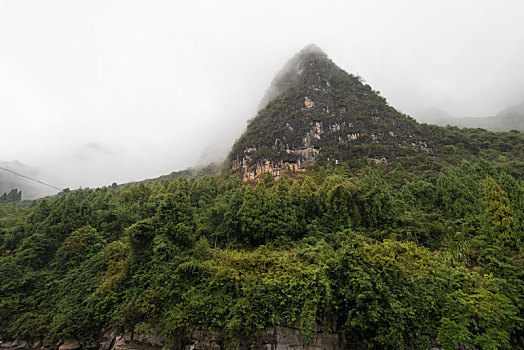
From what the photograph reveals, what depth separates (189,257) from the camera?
55.7 feet

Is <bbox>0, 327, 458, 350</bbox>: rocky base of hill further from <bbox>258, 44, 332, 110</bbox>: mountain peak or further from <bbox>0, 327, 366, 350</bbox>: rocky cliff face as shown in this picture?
<bbox>258, 44, 332, 110</bbox>: mountain peak

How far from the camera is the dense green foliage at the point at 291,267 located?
11164mm

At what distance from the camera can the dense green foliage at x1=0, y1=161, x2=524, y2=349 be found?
11.2 m

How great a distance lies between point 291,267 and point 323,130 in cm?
4359

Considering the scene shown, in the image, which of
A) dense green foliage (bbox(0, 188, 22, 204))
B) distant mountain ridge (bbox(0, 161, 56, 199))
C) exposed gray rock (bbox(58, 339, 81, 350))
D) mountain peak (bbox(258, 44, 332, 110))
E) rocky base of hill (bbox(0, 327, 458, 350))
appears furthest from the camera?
distant mountain ridge (bbox(0, 161, 56, 199))

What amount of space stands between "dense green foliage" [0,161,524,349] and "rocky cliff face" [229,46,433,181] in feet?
73.5

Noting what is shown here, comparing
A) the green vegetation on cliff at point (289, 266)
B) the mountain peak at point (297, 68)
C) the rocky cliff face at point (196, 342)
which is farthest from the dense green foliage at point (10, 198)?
the mountain peak at point (297, 68)

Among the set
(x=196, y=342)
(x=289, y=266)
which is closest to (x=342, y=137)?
(x=289, y=266)

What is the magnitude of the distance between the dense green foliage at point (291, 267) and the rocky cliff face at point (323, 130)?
2241 cm

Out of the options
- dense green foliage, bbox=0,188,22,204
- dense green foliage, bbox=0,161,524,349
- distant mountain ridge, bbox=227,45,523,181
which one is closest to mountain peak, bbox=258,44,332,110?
distant mountain ridge, bbox=227,45,523,181

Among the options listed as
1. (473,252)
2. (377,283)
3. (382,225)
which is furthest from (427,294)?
(382,225)

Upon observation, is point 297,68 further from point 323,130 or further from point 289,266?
point 289,266

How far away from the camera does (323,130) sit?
174 feet

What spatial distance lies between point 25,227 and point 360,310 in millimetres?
30949
